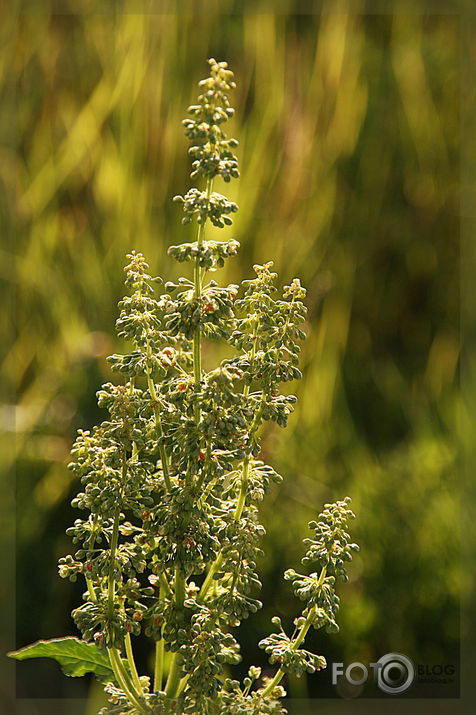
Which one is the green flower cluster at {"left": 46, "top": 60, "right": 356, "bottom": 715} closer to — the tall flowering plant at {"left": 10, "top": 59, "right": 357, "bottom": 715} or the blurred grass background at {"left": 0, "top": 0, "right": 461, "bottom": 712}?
the tall flowering plant at {"left": 10, "top": 59, "right": 357, "bottom": 715}

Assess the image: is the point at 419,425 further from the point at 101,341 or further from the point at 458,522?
the point at 101,341

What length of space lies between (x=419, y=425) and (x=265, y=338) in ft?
1.35

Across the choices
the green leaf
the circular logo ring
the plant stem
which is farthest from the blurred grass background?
the plant stem

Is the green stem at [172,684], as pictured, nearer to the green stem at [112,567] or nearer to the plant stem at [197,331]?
the green stem at [112,567]

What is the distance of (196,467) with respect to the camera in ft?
2.20

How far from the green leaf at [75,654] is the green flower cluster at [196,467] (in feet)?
0.19

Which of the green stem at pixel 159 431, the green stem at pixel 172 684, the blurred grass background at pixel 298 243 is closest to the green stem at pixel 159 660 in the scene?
the green stem at pixel 172 684

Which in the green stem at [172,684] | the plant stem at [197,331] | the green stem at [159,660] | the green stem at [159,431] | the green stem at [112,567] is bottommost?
the green stem at [172,684]

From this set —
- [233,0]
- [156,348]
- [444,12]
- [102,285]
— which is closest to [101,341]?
[102,285]

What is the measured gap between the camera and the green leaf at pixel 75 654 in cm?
77

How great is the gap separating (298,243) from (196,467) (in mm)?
442

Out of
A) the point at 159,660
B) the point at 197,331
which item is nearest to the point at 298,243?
the point at 197,331

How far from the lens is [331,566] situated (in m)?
0.69

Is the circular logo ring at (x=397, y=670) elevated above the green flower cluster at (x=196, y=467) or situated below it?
below
